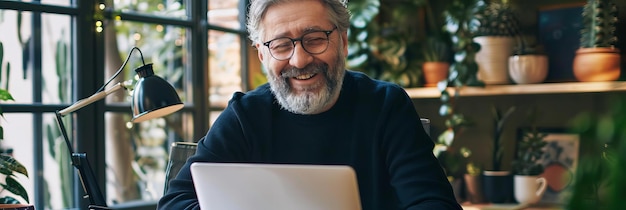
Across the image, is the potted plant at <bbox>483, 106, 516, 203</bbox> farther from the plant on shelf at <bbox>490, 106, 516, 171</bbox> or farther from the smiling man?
the smiling man

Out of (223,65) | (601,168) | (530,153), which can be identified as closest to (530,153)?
(530,153)

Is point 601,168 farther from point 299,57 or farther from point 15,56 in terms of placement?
point 15,56

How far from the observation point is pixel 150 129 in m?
3.13

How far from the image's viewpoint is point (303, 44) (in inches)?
73.2

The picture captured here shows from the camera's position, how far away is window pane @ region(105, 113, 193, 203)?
2.95 meters

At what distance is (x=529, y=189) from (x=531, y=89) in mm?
430

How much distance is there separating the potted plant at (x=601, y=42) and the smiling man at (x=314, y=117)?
132 centimetres

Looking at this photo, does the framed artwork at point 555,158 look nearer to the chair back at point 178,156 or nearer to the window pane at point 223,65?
the window pane at point 223,65

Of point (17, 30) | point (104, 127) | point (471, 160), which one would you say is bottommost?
point (471, 160)

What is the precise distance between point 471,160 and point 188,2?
1523 mm

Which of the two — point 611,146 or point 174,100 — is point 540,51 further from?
point 611,146

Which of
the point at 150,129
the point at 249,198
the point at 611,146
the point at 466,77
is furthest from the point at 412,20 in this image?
the point at 611,146

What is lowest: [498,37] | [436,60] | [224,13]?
[436,60]

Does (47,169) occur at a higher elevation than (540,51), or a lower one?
lower
